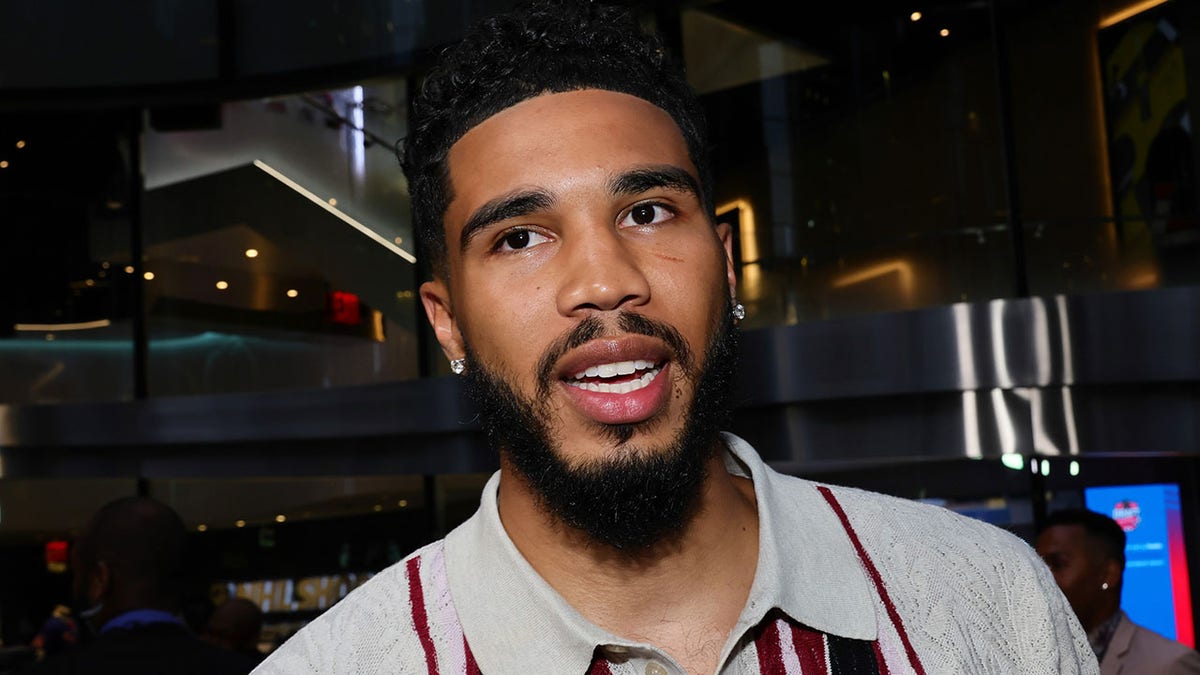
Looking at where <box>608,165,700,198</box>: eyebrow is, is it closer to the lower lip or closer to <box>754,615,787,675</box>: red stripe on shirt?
the lower lip

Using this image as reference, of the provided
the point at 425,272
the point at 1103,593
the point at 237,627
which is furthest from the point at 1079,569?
the point at 237,627

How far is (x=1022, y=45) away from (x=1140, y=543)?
2.88 m

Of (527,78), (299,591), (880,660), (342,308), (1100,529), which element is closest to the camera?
(880,660)

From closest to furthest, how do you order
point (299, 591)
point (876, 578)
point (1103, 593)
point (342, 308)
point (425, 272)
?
point (876, 578)
point (1103, 593)
point (425, 272)
point (299, 591)
point (342, 308)

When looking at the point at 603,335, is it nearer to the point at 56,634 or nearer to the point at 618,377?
the point at 618,377

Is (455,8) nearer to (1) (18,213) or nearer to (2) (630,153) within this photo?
(1) (18,213)

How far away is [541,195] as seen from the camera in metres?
1.56

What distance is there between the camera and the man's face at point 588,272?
150 cm

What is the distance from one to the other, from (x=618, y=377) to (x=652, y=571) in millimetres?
256

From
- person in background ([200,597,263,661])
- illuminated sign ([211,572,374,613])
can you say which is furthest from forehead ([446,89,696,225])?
illuminated sign ([211,572,374,613])

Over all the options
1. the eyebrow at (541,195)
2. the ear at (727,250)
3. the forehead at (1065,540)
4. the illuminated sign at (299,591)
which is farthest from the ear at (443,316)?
the illuminated sign at (299,591)

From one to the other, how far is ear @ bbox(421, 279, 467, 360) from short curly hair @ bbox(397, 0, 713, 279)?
3 centimetres

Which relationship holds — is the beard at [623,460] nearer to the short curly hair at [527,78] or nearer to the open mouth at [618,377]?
the open mouth at [618,377]

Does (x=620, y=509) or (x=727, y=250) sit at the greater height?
(x=727, y=250)
